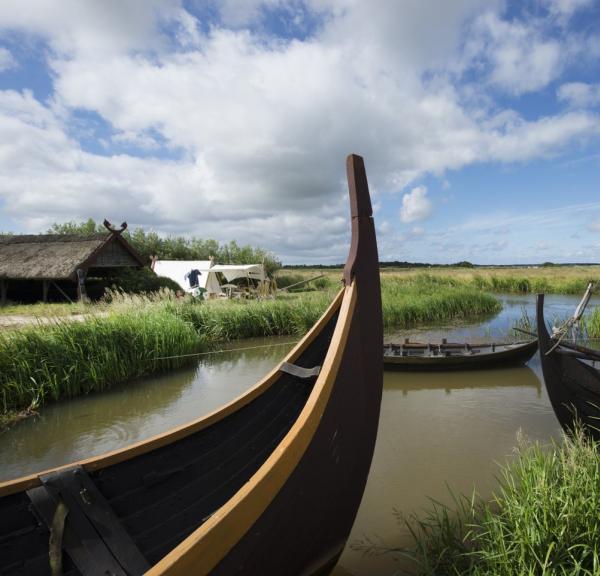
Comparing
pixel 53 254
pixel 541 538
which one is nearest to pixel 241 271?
pixel 53 254

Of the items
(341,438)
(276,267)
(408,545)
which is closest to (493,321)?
(408,545)

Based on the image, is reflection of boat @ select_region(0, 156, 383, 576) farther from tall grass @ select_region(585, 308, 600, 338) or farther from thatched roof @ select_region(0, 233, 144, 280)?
thatched roof @ select_region(0, 233, 144, 280)

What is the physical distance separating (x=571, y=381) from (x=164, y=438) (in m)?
4.26

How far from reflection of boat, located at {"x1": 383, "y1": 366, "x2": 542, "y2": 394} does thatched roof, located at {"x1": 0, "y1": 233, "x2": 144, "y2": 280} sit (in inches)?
489

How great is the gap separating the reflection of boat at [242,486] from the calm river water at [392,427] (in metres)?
1.25

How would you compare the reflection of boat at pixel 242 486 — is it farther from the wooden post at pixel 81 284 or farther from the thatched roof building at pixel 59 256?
the thatched roof building at pixel 59 256

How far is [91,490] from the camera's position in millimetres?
2143

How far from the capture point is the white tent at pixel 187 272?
20719 millimetres

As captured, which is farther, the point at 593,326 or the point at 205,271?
the point at 205,271

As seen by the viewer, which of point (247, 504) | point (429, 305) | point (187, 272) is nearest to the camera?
point (247, 504)

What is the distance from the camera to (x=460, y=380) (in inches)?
341

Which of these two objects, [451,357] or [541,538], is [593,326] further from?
[541,538]

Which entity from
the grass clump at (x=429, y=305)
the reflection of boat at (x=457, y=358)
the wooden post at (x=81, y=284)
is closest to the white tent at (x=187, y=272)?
the wooden post at (x=81, y=284)

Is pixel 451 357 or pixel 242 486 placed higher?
pixel 242 486
